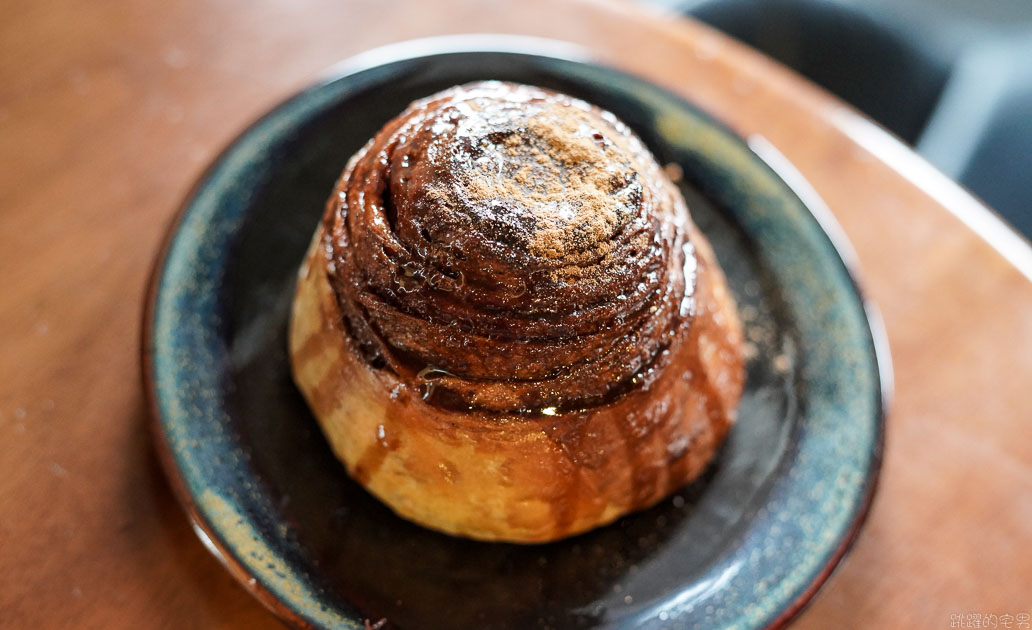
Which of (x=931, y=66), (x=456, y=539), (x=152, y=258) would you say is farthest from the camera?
(x=931, y=66)

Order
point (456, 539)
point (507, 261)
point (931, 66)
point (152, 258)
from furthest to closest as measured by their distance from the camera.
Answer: point (931, 66), point (152, 258), point (456, 539), point (507, 261)

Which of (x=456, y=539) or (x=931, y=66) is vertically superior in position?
(x=931, y=66)

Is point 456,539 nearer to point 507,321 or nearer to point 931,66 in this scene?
point 507,321

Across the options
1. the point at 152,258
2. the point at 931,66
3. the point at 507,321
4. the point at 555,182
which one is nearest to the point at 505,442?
the point at 507,321

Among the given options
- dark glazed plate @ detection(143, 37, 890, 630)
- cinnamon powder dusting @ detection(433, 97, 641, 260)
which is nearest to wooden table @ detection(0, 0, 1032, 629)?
dark glazed plate @ detection(143, 37, 890, 630)

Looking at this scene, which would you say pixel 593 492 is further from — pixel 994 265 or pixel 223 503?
pixel 994 265

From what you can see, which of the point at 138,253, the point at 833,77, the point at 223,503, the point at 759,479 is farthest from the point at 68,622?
the point at 833,77
